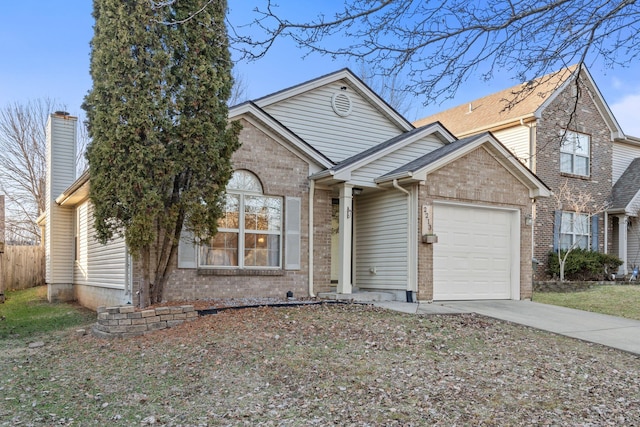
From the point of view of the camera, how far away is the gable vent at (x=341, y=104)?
13.6 metres

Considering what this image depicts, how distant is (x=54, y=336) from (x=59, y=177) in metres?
8.63

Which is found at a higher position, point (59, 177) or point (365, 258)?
point (59, 177)

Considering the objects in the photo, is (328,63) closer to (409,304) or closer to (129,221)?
(129,221)

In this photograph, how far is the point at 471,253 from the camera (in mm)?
12016

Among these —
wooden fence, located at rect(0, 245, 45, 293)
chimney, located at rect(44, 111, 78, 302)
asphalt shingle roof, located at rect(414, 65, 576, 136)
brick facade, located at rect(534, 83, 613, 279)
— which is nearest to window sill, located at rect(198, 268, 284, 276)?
chimney, located at rect(44, 111, 78, 302)

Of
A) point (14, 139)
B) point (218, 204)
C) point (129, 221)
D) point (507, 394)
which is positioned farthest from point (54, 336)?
point (14, 139)

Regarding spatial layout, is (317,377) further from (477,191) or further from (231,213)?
(477,191)

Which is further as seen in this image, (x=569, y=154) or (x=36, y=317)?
(x=569, y=154)

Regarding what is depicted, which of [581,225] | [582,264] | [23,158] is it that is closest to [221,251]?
[582,264]

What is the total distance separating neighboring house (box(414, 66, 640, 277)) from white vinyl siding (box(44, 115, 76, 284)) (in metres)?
13.5

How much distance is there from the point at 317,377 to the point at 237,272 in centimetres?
522

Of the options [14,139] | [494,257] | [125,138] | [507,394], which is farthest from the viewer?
[14,139]

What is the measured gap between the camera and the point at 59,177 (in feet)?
53.0

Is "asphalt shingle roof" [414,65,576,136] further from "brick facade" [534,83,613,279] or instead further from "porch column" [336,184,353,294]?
"porch column" [336,184,353,294]
